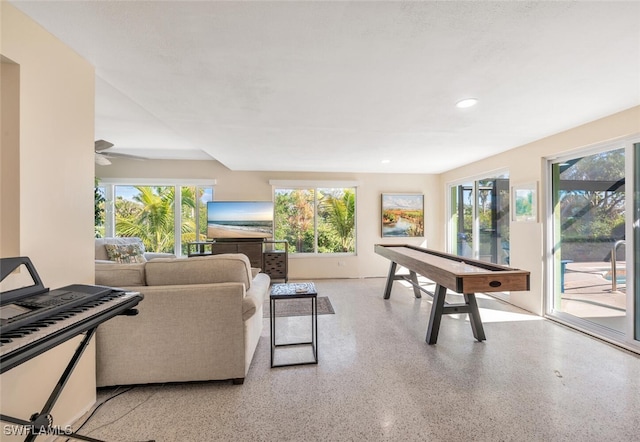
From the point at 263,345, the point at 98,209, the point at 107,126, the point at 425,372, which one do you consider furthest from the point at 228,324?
the point at 98,209

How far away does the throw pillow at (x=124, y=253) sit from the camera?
4.34 m

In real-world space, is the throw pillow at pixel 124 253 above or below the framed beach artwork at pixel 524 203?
below

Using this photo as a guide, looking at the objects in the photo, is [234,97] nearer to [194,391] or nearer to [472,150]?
[194,391]

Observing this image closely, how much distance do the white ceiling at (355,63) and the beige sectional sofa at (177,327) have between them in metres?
1.39

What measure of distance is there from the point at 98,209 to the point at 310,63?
5423 mm

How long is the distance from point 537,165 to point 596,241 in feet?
3.62

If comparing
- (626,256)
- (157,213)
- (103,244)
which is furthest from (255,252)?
(626,256)

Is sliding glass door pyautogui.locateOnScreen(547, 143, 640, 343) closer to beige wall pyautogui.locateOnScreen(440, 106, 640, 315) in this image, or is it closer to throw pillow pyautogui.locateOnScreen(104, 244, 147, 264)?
beige wall pyautogui.locateOnScreen(440, 106, 640, 315)

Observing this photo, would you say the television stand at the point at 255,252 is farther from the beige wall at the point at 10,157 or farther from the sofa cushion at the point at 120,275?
the beige wall at the point at 10,157

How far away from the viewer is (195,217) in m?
5.61

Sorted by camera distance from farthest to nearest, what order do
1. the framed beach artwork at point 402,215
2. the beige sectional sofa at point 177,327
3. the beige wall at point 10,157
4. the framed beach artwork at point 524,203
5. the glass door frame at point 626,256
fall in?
the framed beach artwork at point 402,215
the framed beach artwork at point 524,203
the glass door frame at point 626,256
the beige sectional sofa at point 177,327
the beige wall at point 10,157

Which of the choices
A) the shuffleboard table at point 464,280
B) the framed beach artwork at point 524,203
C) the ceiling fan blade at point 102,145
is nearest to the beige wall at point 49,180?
the ceiling fan blade at point 102,145

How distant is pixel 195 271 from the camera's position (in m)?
2.12

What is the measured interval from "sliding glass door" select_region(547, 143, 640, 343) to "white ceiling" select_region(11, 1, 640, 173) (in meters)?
0.56
